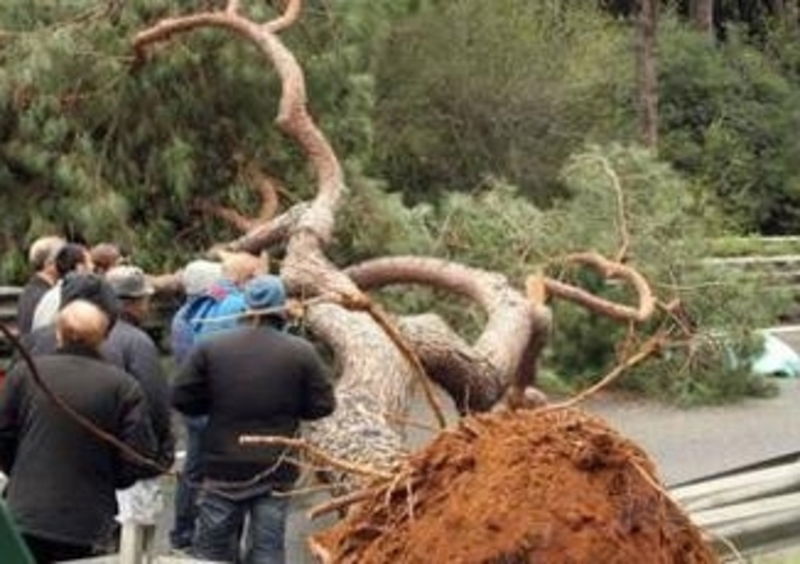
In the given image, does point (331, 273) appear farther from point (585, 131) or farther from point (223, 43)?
point (585, 131)

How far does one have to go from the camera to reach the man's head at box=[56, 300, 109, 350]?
6.93 meters

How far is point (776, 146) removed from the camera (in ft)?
119

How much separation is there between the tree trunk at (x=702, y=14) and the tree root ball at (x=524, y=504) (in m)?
36.9

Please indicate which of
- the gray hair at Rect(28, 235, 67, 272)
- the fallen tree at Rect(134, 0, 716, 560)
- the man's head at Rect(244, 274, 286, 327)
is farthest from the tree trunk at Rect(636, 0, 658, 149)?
the man's head at Rect(244, 274, 286, 327)

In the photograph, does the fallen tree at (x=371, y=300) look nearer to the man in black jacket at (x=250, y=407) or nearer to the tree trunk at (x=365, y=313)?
the tree trunk at (x=365, y=313)

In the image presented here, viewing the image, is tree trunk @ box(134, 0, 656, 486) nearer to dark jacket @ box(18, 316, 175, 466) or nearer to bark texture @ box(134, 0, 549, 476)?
bark texture @ box(134, 0, 549, 476)

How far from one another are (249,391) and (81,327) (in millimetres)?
1027

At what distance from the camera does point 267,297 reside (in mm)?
7836

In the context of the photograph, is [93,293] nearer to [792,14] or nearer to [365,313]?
[365,313]

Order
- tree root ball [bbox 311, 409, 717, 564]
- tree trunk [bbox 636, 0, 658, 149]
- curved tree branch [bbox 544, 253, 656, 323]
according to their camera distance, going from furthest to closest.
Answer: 1. tree trunk [bbox 636, 0, 658, 149]
2. curved tree branch [bbox 544, 253, 656, 323]
3. tree root ball [bbox 311, 409, 717, 564]

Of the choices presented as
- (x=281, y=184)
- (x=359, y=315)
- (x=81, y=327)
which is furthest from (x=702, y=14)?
(x=81, y=327)

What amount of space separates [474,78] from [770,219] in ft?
38.4

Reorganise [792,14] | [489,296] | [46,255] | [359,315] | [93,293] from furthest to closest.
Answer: [792,14] → [489,296] → [359,315] → [46,255] → [93,293]

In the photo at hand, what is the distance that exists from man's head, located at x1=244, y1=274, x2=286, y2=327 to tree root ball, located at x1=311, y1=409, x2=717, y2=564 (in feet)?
9.33
